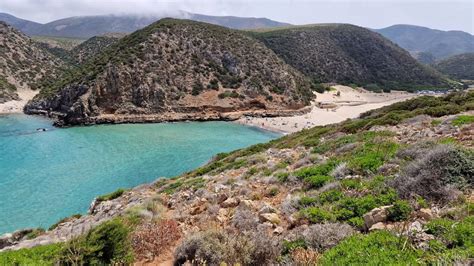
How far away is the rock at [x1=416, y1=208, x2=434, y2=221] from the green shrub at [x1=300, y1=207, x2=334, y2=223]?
5.47ft

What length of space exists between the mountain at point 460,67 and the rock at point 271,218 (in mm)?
189857

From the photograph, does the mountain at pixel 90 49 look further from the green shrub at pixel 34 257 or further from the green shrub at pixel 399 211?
the green shrub at pixel 399 211

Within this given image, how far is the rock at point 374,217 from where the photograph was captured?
256 inches

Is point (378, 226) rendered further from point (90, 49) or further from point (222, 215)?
point (90, 49)

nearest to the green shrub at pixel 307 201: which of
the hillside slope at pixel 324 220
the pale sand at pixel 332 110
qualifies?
the hillside slope at pixel 324 220

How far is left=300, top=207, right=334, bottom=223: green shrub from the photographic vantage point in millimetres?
7184

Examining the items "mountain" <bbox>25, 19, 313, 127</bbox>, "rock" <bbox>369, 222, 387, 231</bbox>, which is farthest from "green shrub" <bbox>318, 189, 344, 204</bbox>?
"mountain" <bbox>25, 19, 313, 127</bbox>

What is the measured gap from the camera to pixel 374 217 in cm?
654

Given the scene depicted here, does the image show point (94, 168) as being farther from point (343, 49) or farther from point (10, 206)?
point (343, 49)

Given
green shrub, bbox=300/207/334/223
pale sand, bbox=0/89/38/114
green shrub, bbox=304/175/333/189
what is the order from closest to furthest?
1. green shrub, bbox=300/207/334/223
2. green shrub, bbox=304/175/333/189
3. pale sand, bbox=0/89/38/114

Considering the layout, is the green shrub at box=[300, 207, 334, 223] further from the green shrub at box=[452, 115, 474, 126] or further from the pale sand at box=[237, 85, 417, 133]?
the pale sand at box=[237, 85, 417, 133]

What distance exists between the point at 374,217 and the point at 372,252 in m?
1.51

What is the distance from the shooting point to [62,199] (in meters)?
21.8

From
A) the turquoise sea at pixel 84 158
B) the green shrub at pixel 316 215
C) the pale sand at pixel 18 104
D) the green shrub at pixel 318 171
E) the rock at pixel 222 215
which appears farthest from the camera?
the pale sand at pixel 18 104
